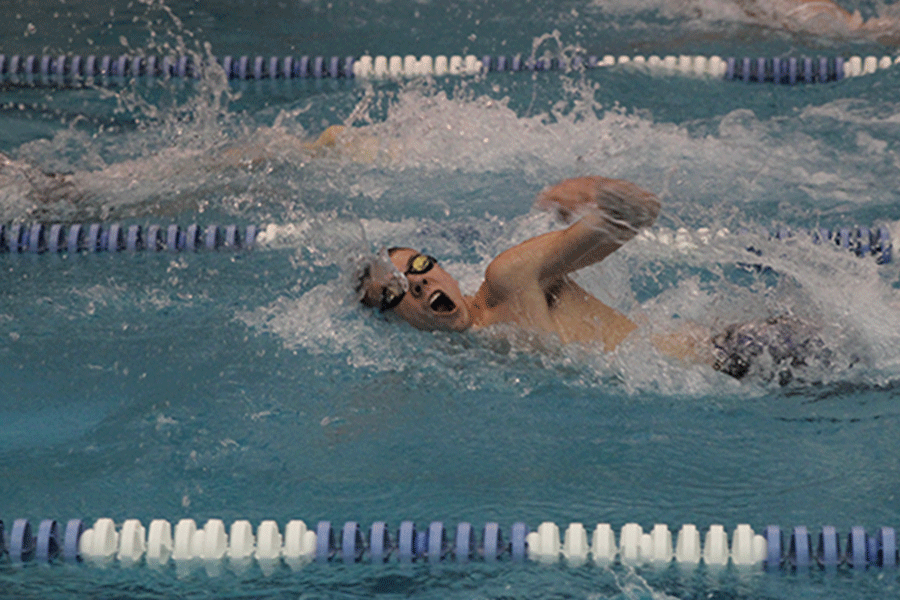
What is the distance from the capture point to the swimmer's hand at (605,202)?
2389 millimetres

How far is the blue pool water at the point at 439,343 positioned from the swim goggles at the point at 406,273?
0.21 m

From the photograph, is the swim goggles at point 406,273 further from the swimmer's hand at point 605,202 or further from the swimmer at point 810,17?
the swimmer at point 810,17

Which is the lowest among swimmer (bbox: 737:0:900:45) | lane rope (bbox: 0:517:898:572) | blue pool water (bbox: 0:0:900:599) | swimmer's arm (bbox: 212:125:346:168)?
lane rope (bbox: 0:517:898:572)

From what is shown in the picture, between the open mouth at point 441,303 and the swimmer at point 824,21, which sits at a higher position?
the swimmer at point 824,21

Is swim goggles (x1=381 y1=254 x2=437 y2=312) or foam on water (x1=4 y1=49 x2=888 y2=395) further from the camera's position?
foam on water (x1=4 y1=49 x2=888 y2=395)

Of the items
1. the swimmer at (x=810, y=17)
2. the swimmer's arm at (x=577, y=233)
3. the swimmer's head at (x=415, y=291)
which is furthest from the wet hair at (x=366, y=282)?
the swimmer at (x=810, y=17)

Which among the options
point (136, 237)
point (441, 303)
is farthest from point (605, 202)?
point (136, 237)

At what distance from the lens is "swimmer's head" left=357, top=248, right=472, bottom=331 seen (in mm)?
2900

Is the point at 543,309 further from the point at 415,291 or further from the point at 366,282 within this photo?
the point at 366,282

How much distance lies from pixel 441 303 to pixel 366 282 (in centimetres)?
23

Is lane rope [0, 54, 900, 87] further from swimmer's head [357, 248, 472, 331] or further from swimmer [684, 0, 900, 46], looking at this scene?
swimmer's head [357, 248, 472, 331]

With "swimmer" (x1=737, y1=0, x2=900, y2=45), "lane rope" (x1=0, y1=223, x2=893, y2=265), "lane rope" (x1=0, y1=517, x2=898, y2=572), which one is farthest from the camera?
"swimmer" (x1=737, y1=0, x2=900, y2=45)

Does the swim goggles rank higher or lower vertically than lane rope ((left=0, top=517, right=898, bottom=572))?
higher

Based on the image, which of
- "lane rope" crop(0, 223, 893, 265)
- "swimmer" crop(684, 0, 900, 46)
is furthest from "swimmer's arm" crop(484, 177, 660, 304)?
"swimmer" crop(684, 0, 900, 46)
